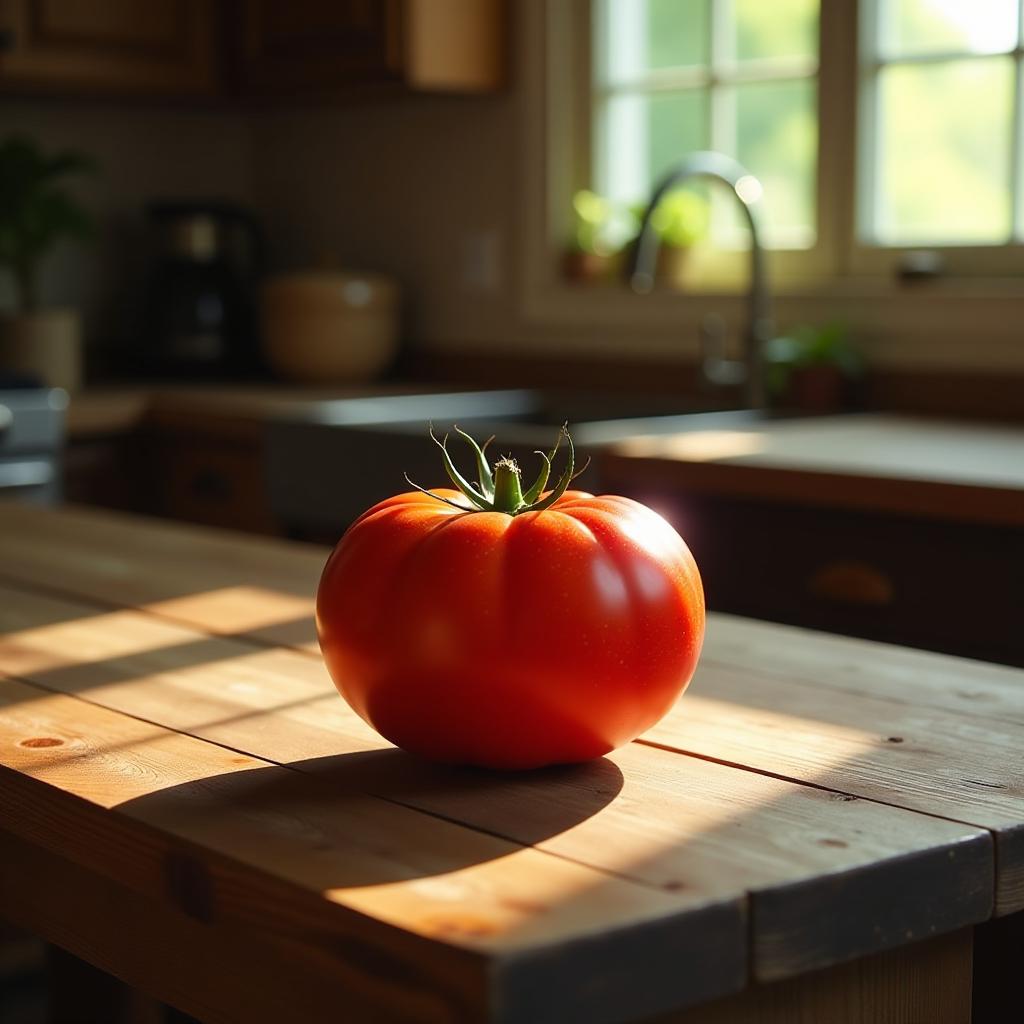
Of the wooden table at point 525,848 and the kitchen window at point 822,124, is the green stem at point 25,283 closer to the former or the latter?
the kitchen window at point 822,124

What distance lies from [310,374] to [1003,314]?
5.04 ft

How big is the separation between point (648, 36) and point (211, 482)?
1.21m

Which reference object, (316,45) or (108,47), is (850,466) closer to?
(316,45)

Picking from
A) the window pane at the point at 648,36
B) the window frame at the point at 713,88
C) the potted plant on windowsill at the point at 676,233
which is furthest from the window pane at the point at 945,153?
the window pane at the point at 648,36

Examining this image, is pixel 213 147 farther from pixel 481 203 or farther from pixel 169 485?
pixel 169 485

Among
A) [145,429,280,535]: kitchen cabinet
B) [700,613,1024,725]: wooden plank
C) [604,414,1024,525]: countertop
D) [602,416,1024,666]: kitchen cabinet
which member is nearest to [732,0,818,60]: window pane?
[604,414,1024,525]: countertop

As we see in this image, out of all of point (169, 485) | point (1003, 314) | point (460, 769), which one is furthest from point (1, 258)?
point (460, 769)

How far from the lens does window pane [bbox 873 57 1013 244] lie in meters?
2.73

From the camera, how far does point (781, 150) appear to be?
3059 millimetres

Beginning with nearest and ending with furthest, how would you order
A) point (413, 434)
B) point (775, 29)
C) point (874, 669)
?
point (874, 669)
point (413, 434)
point (775, 29)

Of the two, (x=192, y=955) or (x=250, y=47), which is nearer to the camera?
(x=192, y=955)

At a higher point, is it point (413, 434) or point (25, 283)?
point (25, 283)

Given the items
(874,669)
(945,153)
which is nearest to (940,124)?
(945,153)

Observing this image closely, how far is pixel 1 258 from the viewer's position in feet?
11.6
